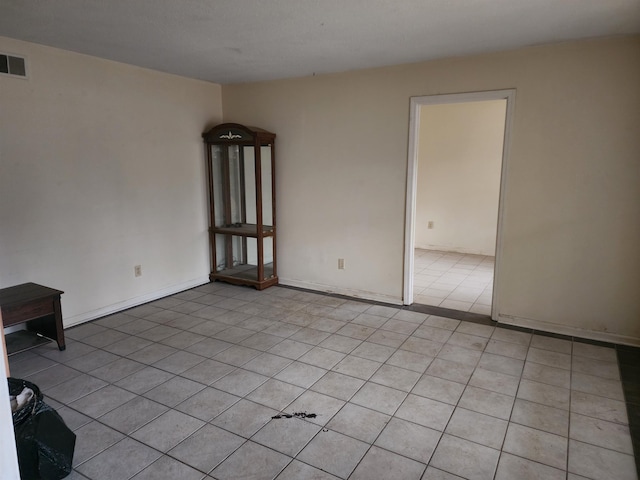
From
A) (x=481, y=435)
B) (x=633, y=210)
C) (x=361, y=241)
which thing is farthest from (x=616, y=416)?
(x=361, y=241)

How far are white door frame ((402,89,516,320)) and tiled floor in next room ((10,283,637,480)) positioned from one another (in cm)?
42

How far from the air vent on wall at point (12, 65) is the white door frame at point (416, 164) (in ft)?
10.1

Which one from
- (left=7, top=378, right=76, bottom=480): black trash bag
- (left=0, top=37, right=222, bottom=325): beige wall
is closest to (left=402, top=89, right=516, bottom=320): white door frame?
(left=0, top=37, right=222, bottom=325): beige wall

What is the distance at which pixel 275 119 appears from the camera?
14.8 ft

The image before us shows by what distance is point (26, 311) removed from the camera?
281 centimetres

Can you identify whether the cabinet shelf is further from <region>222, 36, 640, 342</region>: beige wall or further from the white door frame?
the white door frame

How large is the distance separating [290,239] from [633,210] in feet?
10.1

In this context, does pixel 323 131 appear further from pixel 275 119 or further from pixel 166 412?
pixel 166 412

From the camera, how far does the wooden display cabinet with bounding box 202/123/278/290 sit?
443 cm

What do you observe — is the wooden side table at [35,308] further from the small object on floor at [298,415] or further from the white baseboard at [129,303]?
the small object on floor at [298,415]

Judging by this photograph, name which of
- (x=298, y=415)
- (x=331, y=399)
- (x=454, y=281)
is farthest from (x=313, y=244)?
(x=298, y=415)

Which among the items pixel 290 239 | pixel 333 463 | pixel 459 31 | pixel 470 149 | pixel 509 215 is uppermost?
pixel 459 31

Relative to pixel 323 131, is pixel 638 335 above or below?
below

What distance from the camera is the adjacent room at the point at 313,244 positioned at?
2.15 metres
